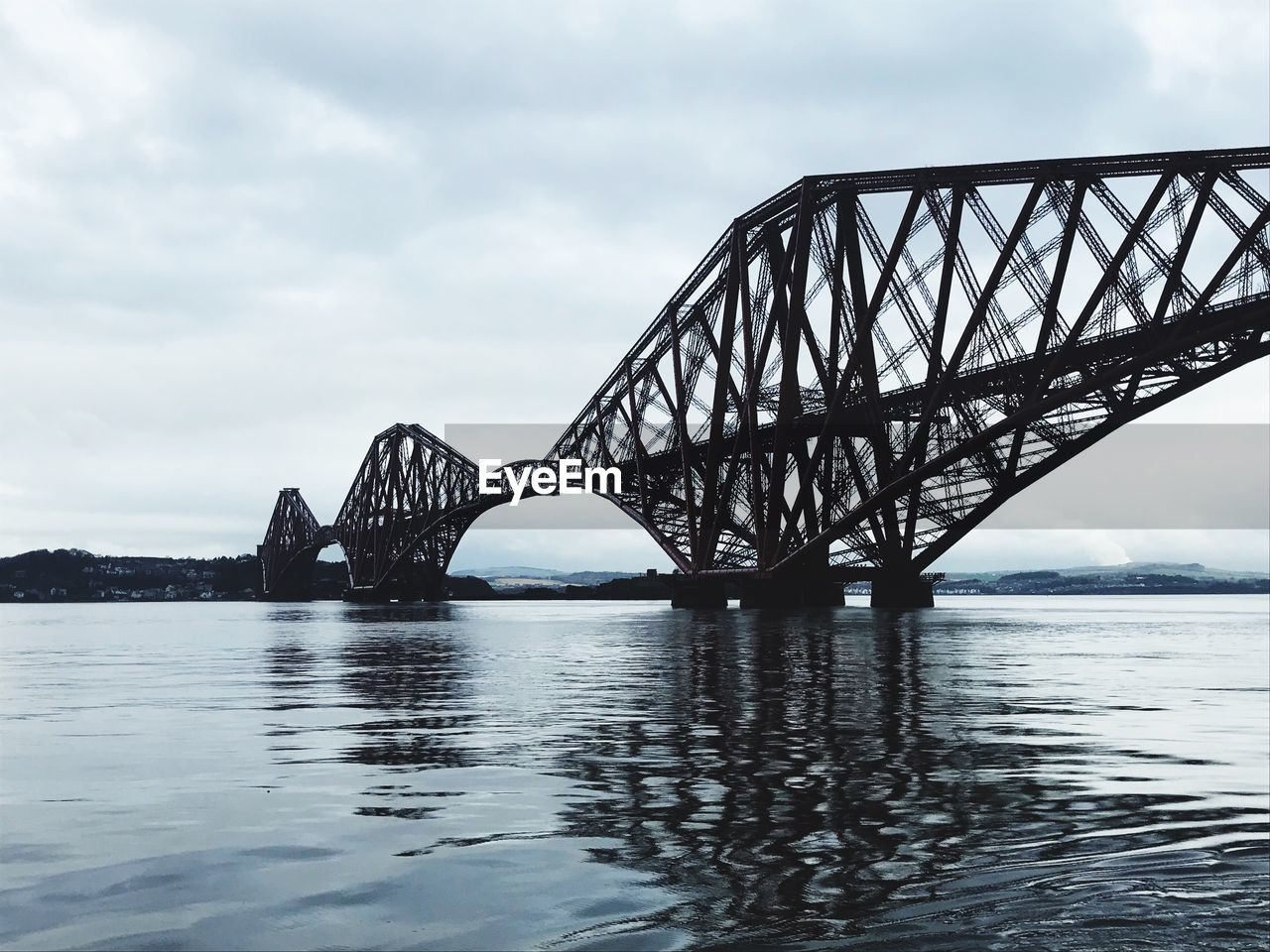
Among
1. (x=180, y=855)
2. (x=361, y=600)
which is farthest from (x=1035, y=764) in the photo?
(x=361, y=600)

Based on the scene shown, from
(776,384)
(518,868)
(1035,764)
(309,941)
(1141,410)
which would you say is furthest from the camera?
(776,384)

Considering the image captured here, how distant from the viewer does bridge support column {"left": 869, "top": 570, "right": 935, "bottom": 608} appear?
254 ft

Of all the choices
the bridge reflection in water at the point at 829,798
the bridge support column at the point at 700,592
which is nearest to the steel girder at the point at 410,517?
the bridge support column at the point at 700,592

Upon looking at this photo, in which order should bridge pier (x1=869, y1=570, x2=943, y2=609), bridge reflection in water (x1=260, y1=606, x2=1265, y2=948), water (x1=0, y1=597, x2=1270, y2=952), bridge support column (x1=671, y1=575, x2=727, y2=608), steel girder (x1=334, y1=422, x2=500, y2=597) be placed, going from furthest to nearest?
1. steel girder (x1=334, y1=422, x2=500, y2=597)
2. bridge support column (x1=671, y1=575, x2=727, y2=608)
3. bridge pier (x1=869, y1=570, x2=943, y2=609)
4. bridge reflection in water (x1=260, y1=606, x2=1265, y2=948)
5. water (x1=0, y1=597, x2=1270, y2=952)

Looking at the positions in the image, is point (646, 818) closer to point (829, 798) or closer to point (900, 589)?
point (829, 798)

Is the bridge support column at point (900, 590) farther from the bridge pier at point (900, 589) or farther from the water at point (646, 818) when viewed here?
the water at point (646, 818)

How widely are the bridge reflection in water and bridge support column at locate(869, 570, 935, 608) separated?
52.2m

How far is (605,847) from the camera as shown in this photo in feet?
28.8

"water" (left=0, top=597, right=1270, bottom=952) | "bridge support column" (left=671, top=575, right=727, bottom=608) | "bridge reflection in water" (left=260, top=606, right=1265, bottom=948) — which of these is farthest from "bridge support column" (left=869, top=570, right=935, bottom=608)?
"water" (left=0, top=597, right=1270, bottom=952)

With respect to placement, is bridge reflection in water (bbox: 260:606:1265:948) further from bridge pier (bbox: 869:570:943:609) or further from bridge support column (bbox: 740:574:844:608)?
bridge pier (bbox: 869:570:943:609)

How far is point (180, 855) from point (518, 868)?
8.01 feet

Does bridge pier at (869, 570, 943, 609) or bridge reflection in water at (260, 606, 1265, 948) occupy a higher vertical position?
bridge pier at (869, 570, 943, 609)

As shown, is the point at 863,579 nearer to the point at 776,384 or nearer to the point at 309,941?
the point at 776,384

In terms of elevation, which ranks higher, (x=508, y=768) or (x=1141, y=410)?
(x=1141, y=410)
